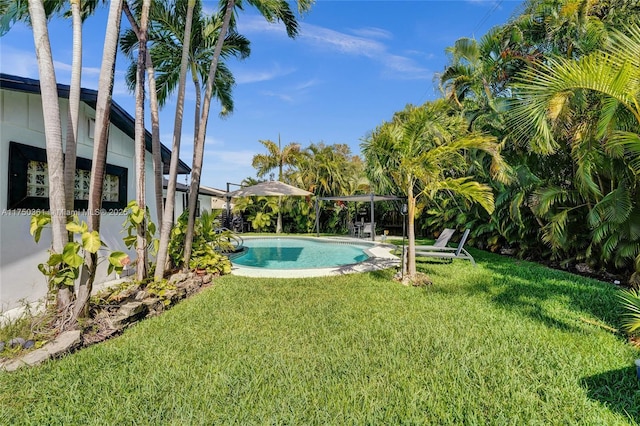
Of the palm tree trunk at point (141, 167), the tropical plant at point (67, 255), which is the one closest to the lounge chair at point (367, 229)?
the palm tree trunk at point (141, 167)

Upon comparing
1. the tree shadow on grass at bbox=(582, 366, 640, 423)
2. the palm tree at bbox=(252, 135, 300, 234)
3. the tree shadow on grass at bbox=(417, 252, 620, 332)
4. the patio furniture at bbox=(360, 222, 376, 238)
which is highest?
the palm tree at bbox=(252, 135, 300, 234)

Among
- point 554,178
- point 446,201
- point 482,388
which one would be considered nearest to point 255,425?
point 482,388

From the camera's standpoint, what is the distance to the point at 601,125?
4586 mm

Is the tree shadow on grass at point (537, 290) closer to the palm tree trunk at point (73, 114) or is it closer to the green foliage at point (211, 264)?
the green foliage at point (211, 264)

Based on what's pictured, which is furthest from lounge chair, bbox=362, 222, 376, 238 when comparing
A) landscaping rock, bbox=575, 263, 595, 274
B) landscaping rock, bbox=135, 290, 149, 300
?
landscaping rock, bbox=135, 290, 149, 300

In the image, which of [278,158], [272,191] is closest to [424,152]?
[272,191]

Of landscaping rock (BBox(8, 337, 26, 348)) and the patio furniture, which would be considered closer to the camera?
landscaping rock (BBox(8, 337, 26, 348))

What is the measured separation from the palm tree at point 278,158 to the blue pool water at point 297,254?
166 inches

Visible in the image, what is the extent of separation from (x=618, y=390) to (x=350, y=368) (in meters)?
2.75

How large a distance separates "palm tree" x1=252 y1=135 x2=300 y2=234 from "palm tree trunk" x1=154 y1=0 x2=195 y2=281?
1398 cm

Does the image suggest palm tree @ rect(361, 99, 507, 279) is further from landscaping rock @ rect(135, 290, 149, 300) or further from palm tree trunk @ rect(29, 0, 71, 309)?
palm tree trunk @ rect(29, 0, 71, 309)

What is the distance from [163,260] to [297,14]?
23.7 ft

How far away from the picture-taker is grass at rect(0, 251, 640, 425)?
8.86ft

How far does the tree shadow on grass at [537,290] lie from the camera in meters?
5.09
